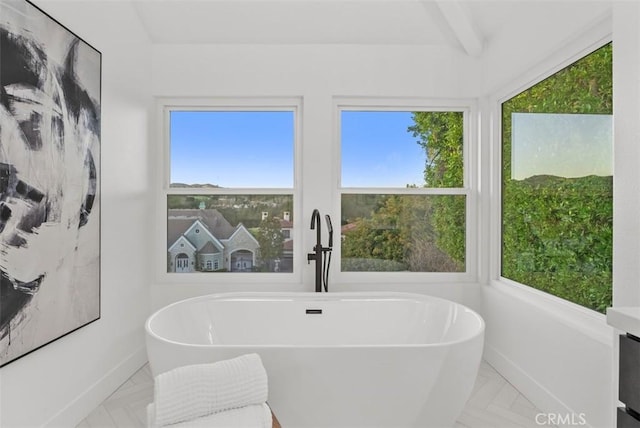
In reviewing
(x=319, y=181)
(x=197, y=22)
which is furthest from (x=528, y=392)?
(x=197, y=22)

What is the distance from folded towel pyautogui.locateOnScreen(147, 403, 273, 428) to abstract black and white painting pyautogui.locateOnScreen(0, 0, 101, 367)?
0.86 meters

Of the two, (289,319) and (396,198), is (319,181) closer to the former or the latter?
(396,198)

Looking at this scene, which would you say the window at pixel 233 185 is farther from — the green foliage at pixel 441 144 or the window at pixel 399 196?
the green foliage at pixel 441 144

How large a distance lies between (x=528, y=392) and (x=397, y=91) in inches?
90.6

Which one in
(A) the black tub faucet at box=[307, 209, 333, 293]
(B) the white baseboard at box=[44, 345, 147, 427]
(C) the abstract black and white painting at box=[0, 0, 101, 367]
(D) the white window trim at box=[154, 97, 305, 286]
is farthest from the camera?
(D) the white window trim at box=[154, 97, 305, 286]

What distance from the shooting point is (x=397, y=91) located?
3.21m

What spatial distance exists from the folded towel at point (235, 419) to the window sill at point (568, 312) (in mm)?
1607

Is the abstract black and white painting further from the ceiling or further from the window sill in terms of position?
the window sill

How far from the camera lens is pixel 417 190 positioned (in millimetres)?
3299

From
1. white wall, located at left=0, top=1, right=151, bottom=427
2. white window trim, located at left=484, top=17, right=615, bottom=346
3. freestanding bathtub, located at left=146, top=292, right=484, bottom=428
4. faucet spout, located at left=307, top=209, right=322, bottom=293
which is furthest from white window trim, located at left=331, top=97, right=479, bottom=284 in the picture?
white wall, located at left=0, top=1, right=151, bottom=427

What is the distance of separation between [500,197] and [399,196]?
76 cm

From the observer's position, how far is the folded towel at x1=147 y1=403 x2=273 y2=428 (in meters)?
1.51
